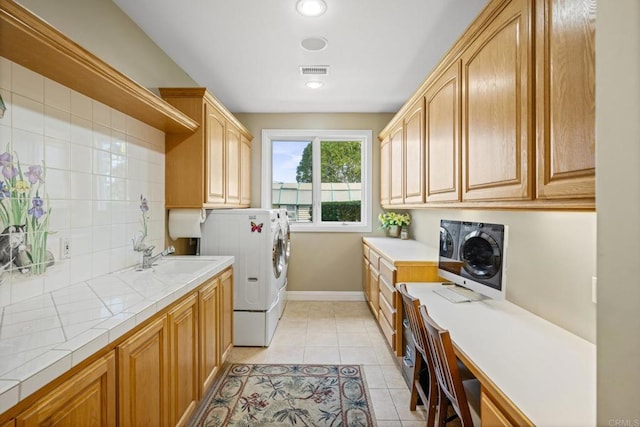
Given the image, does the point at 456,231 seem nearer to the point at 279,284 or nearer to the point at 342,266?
the point at 279,284

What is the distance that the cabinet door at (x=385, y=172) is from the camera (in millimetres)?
3674

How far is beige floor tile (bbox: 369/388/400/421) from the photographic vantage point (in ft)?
6.19

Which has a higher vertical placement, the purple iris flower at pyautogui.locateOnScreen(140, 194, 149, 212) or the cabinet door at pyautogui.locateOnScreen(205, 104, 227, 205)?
the cabinet door at pyautogui.locateOnScreen(205, 104, 227, 205)

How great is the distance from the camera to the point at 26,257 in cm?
136

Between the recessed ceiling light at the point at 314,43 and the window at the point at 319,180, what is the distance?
1.83 metres

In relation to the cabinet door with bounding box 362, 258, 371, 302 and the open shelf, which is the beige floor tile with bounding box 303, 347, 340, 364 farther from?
the open shelf

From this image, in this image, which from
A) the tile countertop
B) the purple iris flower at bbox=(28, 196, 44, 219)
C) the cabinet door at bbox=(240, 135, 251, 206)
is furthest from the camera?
the cabinet door at bbox=(240, 135, 251, 206)

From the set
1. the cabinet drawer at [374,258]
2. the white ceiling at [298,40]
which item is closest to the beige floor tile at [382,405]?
the cabinet drawer at [374,258]

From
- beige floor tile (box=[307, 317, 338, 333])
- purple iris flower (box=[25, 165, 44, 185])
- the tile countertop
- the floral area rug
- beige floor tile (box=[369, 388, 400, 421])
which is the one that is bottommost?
the floral area rug

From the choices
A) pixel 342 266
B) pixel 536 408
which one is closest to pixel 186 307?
pixel 536 408

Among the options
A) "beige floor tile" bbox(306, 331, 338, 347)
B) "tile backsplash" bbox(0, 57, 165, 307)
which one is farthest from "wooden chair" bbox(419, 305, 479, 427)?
"tile backsplash" bbox(0, 57, 165, 307)

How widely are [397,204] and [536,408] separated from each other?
2556 millimetres

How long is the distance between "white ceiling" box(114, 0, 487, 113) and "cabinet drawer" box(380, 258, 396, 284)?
1.78 metres

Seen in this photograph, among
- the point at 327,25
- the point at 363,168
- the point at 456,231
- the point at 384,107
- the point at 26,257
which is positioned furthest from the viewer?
the point at 363,168
